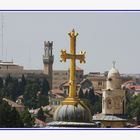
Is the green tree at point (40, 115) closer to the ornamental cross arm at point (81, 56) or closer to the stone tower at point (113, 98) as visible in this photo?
the stone tower at point (113, 98)

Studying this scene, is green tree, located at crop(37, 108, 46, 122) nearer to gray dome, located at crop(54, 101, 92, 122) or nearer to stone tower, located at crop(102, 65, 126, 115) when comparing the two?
stone tower, located at crop(102, 65, 126, 115)

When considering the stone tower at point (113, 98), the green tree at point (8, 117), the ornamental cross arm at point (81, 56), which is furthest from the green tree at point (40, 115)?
the ornamental cross arm at point (81, 56)

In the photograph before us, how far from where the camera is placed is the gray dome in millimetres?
13312

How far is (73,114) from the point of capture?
43.8 feet

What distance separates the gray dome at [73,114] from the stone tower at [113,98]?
19.9 feet

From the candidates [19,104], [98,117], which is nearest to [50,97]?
[19,104]

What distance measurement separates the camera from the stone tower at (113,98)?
1981 centimetres

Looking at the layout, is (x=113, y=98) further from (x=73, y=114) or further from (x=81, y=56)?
(x=73, y=114)

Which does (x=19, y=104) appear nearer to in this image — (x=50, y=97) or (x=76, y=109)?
(x=50, y=97)

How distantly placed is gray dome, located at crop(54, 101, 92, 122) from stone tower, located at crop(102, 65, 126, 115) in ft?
19.9

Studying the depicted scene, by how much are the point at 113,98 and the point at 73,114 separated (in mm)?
6877

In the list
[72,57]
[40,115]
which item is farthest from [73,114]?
[40,115]
